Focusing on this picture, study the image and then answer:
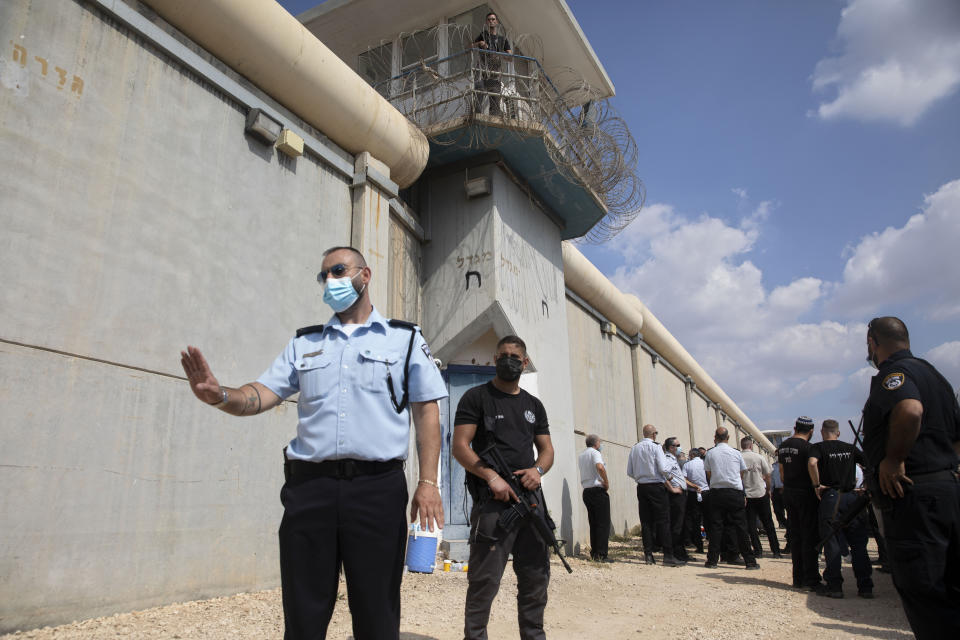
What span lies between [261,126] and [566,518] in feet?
22.1

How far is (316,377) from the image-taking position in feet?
8.66

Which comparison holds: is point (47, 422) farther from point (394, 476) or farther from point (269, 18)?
point (269, 18)

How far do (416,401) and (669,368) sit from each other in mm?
19939

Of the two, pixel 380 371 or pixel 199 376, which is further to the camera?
pixel 380 371

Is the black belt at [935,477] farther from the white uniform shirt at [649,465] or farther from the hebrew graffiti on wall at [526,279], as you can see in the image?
the hebrew graffiti on wall at [526,279]

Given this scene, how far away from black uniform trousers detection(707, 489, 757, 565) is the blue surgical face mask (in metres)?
7.18

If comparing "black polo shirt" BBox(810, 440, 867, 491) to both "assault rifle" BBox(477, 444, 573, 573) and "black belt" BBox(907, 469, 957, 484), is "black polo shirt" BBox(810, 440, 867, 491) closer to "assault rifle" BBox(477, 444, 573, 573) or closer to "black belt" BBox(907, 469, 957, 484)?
"black belt" BBox(907, 469, 957, 484)

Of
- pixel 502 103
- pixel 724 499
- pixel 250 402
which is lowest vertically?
pixel 724 499

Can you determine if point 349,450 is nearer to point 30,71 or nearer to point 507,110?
point 30,71

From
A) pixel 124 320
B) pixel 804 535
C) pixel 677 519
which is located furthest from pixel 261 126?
pixel 677 519

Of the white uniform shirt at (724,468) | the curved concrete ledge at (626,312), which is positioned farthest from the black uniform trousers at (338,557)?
the curved concrete ledge at (626,312)

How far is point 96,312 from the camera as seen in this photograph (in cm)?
453

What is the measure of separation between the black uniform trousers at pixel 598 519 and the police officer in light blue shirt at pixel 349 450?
720 centimetres

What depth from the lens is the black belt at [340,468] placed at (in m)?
2.44
